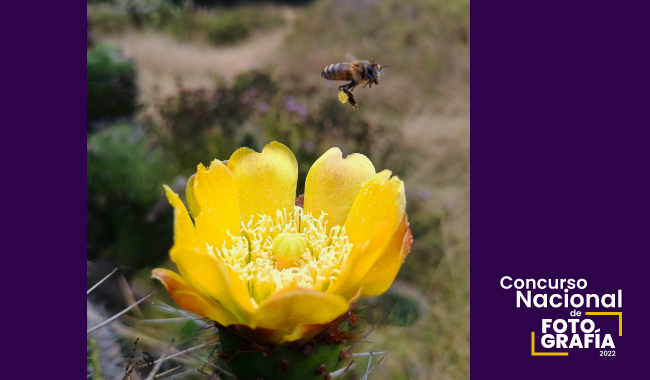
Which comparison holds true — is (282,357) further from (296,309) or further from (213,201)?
(213,201)

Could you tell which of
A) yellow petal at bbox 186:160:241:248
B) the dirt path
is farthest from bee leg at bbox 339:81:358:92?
the dirt path

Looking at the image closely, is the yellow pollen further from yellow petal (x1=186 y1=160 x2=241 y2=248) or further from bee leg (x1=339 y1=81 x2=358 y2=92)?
bee leg (x1=339 y1=81 x2=358 y2=92)

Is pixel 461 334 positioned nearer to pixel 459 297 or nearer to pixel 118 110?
pixel 459 297

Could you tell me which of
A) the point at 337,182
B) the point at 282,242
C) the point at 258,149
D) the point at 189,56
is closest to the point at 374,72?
the point at 337,182

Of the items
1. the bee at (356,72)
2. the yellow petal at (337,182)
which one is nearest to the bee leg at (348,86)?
the bee at (356,72)

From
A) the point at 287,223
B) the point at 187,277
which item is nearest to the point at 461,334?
the point at 287,223
